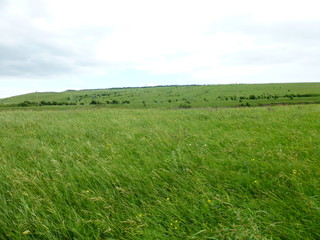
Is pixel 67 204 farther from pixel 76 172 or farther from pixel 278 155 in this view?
pixel 278 155

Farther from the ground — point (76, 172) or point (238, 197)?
point (76, 172)

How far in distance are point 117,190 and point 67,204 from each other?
2.46ft

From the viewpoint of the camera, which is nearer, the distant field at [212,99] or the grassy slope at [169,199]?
the grassy slope at [169,199]

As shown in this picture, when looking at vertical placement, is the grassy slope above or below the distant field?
below

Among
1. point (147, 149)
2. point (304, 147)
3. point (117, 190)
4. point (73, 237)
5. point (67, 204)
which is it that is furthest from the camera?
point (147, 149)

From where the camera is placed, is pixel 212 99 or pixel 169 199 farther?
pixel 212 99

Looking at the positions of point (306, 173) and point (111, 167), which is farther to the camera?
point (111, 167)

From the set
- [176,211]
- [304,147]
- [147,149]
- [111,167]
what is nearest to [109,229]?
[176,211]

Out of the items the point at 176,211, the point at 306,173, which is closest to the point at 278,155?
the point at 306,173

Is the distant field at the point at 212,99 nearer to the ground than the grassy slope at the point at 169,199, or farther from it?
farther from it

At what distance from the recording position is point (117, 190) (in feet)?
9.78

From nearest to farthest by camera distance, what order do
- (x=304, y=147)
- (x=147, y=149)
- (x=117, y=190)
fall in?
(x=117, y=190) < (x=304, y=147) < (x=147, y=149)

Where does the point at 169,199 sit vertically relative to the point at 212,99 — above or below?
below

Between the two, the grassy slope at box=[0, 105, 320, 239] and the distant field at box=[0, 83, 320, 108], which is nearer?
the grassy slope at box=[0, 105, 320, 239]
